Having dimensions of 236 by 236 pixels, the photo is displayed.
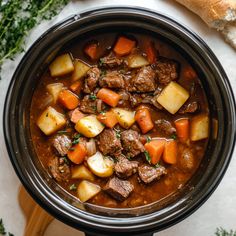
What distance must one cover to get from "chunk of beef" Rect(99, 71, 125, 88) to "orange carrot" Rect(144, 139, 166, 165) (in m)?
0.42

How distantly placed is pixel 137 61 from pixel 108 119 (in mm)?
424

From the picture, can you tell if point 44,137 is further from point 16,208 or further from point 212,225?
point 212,225

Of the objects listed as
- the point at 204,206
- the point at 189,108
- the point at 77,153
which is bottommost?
the point at 204,206

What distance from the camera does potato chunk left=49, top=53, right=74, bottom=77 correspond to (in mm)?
3562

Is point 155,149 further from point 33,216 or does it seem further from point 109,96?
point 33,216

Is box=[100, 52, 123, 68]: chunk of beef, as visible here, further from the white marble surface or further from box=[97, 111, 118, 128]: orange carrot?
the white marble surface

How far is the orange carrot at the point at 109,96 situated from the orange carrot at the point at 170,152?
1.42 ft

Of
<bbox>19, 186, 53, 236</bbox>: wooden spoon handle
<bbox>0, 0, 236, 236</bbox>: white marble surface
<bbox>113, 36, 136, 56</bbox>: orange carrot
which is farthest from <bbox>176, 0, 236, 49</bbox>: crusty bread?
<bbox>19, 186, 53, 236</bbox>: wooden spoon handle

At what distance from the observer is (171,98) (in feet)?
11.5

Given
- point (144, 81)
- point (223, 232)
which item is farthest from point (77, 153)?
point (223, 232)

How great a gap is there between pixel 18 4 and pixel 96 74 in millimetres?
704

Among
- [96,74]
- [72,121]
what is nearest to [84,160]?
[72,121]

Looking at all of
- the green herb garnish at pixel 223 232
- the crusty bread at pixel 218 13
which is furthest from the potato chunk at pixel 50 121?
the green herb garnish at pixel 223 232

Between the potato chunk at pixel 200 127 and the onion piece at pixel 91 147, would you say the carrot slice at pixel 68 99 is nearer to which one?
the onion piece at pixel 91 147
